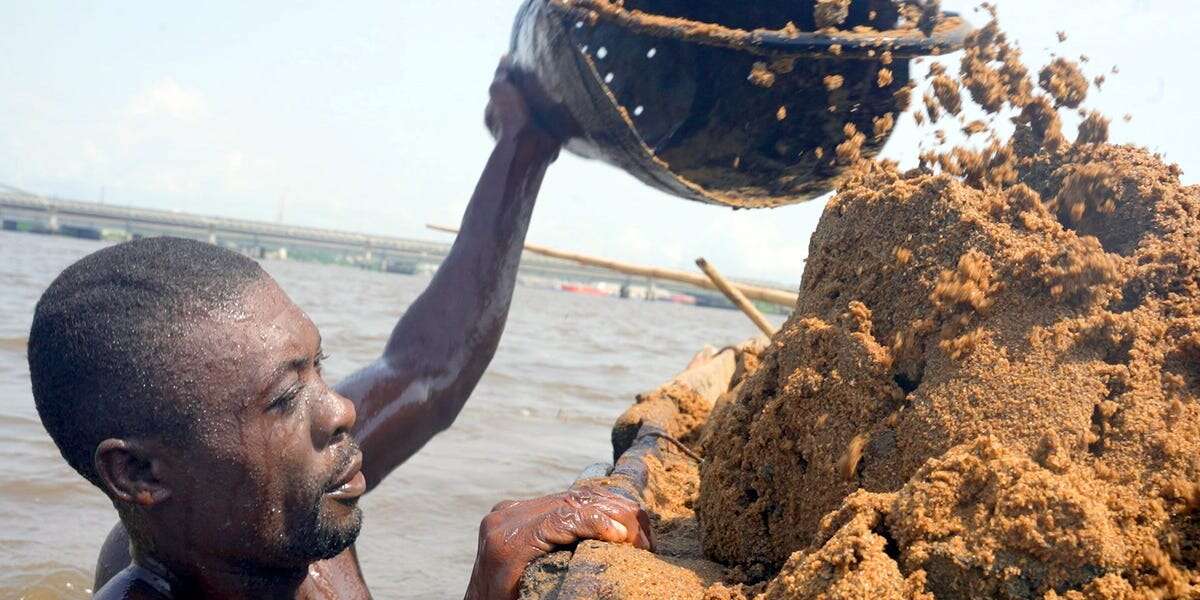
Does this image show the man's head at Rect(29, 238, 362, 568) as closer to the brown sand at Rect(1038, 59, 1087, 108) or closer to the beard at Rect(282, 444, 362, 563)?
the beard at Rect(282, 444, 362, 563)

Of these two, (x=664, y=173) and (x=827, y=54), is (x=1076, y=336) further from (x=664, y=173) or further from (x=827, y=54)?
(x=664, y=173)

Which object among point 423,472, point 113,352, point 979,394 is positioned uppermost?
point 979,394

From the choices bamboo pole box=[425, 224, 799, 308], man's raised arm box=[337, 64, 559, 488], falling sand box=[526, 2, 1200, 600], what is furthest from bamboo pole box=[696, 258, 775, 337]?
falling sand box=[526, 2, 1200, 600]

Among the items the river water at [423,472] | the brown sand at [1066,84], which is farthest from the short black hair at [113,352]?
the river water at [423,472]

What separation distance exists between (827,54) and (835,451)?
820 mm

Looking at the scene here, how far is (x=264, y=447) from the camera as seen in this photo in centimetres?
189

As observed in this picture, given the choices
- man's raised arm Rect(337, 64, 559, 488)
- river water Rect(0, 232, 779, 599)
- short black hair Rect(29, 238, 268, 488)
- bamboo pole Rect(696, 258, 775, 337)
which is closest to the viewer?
short black hair Rect(29, 238, 268, 488)

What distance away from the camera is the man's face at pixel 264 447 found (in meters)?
1.85

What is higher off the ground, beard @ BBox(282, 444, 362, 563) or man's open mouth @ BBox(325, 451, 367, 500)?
man's open mouth @ BBox(325, 451, 367, 500)

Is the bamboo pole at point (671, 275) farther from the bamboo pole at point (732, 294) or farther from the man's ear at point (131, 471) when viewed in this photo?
the man's ear at point (131, 471)

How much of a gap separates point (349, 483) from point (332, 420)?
15 centimetres

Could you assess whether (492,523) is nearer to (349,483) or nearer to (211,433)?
(349,483)

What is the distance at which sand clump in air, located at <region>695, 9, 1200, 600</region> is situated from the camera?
137 centimetres

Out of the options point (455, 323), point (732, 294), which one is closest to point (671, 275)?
point (732, 294)
